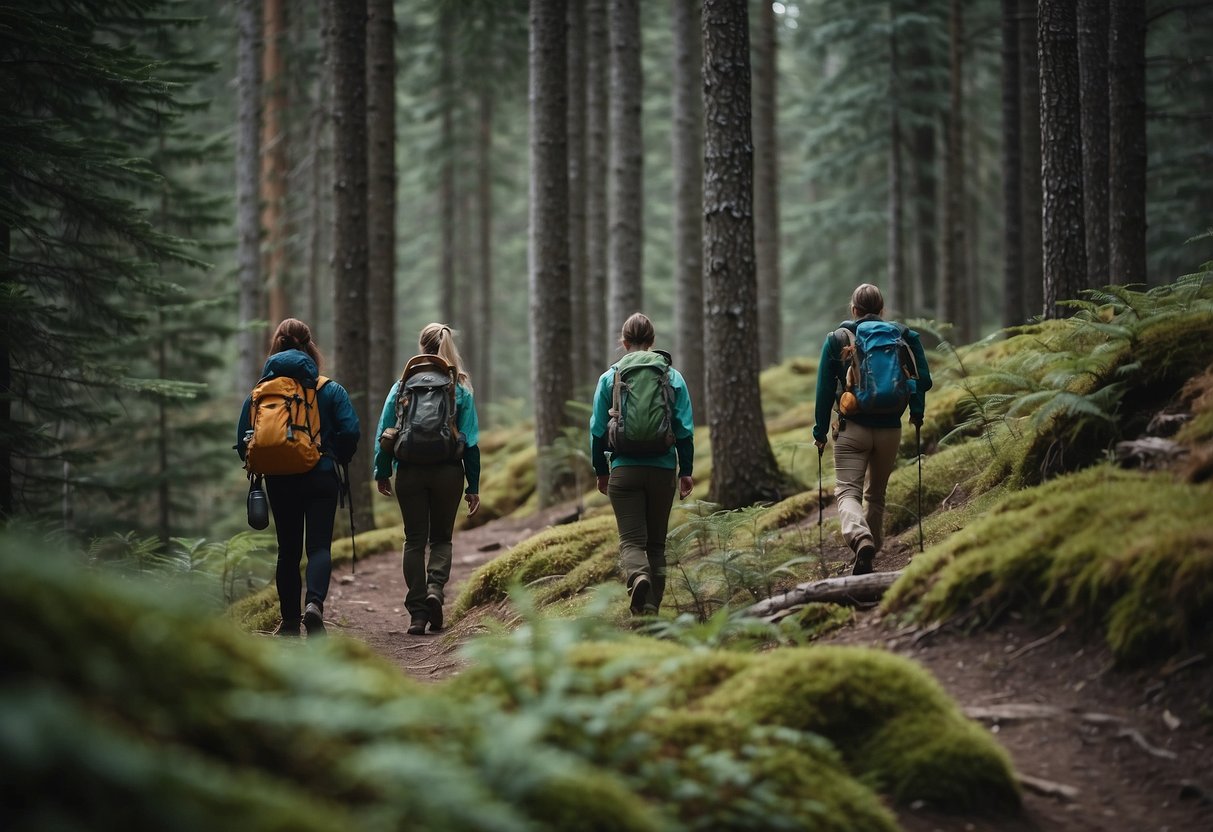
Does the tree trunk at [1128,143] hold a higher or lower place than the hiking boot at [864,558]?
higher

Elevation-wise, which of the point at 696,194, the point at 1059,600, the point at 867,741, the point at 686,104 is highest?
the point at 686,104

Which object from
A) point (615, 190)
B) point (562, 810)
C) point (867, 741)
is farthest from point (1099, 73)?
point (562, 810)

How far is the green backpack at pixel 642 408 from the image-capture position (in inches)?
276

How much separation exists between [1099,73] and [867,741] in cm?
1195

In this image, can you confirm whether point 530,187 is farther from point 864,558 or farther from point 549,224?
point 864,558

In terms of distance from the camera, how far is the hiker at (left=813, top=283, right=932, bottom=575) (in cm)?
709

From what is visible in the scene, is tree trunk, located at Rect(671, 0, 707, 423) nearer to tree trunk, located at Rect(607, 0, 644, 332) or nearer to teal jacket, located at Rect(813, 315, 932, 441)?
tree trunk, located at Rect(607, 0, 644, 332)

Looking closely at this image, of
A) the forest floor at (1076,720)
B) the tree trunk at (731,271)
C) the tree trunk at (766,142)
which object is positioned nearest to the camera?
the forest floor at (1076,720)

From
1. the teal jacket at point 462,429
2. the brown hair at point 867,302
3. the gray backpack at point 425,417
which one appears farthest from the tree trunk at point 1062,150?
the gray backpack at point 425,417

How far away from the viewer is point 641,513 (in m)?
7.29

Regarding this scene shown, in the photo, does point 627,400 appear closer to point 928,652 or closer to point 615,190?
point 928,652

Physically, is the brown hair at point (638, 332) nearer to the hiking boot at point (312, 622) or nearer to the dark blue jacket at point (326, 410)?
the dark blue jacket at point (326, 410)

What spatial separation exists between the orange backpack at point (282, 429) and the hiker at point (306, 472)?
0.01 meters

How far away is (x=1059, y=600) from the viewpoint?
484 cm
